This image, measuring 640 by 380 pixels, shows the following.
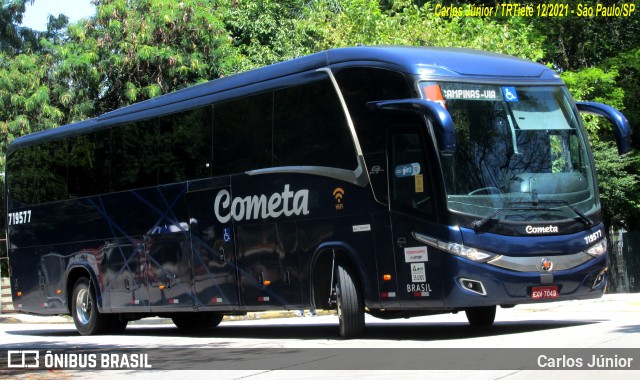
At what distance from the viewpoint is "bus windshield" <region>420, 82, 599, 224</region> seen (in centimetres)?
1303

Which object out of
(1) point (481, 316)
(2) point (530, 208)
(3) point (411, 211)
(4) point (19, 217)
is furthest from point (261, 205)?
(4) point (19, 217)

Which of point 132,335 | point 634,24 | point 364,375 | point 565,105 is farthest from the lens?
point 634,24

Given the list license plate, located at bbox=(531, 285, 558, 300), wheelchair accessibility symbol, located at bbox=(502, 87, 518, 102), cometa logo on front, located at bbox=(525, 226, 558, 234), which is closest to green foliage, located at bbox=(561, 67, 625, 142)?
wheelchair accessibility symbol, located at bbox=(502, 87, 518, 102)

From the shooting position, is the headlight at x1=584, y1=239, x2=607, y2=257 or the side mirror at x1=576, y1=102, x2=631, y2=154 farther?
the side mirror at x1=576, y1=102, x2=631, y2=154

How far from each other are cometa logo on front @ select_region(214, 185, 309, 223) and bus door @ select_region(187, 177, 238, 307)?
0.50ft

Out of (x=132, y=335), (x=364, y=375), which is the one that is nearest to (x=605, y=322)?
(x=364, y=375)

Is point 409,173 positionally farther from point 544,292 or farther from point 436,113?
point 544,292

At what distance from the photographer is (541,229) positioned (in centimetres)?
1311

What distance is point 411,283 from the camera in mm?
13344

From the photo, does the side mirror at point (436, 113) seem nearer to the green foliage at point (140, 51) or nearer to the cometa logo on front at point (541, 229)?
the cometa logo on front at point (541, 229)

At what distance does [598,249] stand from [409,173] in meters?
2.72

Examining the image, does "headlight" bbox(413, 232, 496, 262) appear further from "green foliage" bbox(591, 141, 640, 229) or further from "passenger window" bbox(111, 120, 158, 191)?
"green foliage" bbox(591, 141, 640, 229)

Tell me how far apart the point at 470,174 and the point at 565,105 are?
202 centimetres

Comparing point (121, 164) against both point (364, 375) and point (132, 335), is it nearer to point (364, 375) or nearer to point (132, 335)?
point (132, 335)
